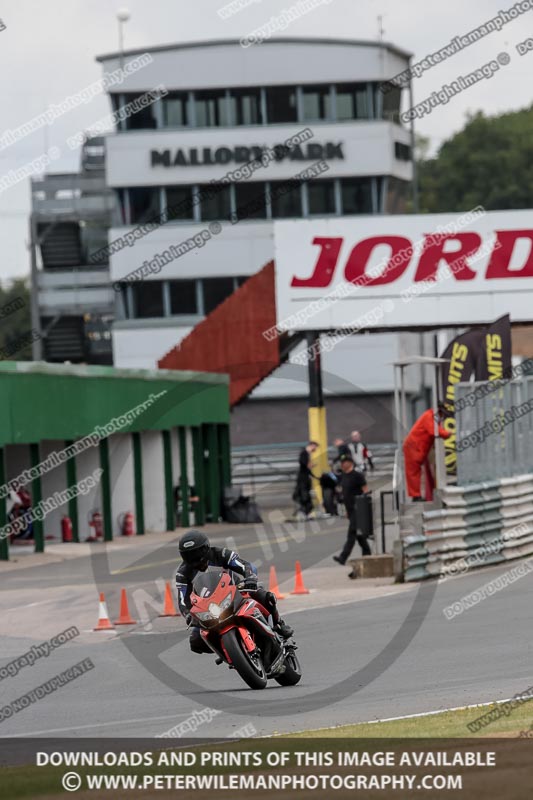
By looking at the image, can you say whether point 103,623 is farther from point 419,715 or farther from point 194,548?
point 419,715

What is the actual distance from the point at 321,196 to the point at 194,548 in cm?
5731

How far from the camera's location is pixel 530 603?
18.8 metres

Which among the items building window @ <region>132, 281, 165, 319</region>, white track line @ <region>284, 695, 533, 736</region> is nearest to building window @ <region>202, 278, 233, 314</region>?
building window @ <region>132, 281, 165, 319</region>

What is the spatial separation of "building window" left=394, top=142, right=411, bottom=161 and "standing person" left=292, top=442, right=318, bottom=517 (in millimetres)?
33988

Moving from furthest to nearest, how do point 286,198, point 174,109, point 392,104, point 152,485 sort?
point 392,104 < point 174,109 < point 286,198 < point 152,485

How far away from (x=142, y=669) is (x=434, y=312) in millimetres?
24587

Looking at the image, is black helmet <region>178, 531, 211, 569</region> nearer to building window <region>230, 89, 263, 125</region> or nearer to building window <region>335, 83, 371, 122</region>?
building window <region>230, 89, 263, 125</region>

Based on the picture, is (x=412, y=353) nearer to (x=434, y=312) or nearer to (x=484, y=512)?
(x=434, y=312)

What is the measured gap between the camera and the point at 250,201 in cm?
6950

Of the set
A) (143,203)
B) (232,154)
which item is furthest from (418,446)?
(143,203)

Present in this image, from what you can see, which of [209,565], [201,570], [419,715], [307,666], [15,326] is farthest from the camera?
[15,326]

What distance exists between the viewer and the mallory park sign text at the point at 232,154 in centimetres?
6900

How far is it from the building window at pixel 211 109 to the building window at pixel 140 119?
72.1 inches

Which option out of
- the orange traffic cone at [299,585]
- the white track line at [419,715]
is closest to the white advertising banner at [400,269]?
the orange traffic cone at [299,585]
